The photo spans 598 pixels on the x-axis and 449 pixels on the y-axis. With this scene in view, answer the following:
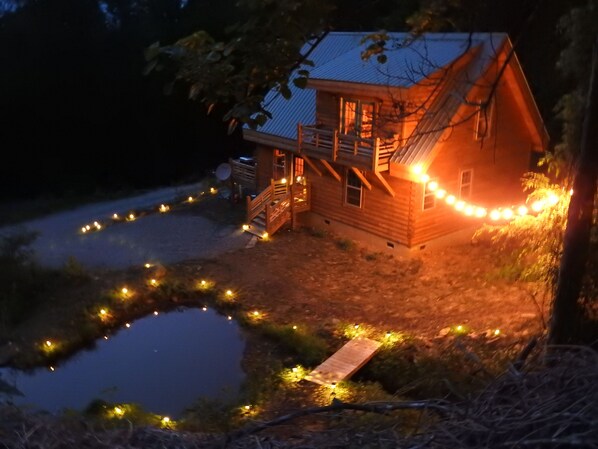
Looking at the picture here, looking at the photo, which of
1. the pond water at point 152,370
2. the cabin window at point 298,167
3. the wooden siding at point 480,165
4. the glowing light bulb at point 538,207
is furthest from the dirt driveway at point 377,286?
the cabin window at point 298,167

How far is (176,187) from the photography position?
32.8 metres

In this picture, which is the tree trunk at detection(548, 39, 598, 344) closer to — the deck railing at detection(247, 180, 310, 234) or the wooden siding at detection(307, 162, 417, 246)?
the wooden siding at detection(307, 162, 417, 246)

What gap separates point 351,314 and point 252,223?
626 centimetres

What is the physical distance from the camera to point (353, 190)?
707 inches

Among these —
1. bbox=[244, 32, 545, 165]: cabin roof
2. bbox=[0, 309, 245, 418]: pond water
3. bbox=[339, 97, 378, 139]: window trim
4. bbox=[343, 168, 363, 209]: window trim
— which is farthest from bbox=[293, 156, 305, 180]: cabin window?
bbox=[0, 309, 245, 418]: pond water

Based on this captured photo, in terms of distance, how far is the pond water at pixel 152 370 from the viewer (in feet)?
38.0

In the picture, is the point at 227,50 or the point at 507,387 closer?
the point at 507,387

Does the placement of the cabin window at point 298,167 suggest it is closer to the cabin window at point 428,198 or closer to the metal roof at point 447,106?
the metal roof at point 447,106

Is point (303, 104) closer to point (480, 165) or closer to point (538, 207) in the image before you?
point (480, 165)

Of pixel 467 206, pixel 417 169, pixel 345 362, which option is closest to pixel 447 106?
pixel 417 169

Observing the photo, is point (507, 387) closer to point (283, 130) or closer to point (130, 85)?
point (283, 130)

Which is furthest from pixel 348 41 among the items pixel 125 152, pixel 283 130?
pixel 125 152

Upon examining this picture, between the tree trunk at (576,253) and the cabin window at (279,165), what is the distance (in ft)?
45.3

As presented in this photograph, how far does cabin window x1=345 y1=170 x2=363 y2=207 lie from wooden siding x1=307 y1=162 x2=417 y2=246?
0.12 meters
